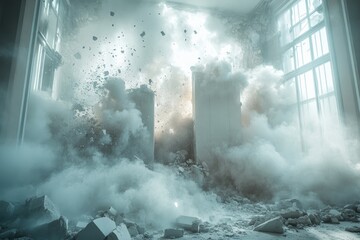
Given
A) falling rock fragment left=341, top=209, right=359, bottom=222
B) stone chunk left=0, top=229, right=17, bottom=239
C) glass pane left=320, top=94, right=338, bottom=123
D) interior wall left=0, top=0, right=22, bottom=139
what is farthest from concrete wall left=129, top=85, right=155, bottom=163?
glass pane left=320, top=94, right=338, bottom=123

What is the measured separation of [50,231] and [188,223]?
1944 mm

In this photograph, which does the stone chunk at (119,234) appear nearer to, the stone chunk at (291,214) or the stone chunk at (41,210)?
the stone chunk at (41,210)

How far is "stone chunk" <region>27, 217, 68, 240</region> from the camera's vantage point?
10.2 feet

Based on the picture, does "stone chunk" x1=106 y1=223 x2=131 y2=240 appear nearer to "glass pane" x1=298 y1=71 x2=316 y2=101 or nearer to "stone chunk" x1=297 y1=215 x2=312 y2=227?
"stone chunk" x1=297 y1=215 x2=312 y2=227

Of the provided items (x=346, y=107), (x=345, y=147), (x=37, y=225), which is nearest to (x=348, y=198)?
(x=345, y=147)

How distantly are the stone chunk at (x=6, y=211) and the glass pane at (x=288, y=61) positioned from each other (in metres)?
10.8

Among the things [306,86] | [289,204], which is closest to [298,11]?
[306,86]

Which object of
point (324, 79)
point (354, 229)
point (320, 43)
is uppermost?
point (320, 43)

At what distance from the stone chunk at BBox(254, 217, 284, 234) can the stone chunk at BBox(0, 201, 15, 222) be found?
3642 mm

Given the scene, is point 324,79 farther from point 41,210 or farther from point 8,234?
point 8,234

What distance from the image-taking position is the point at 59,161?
6230 mm

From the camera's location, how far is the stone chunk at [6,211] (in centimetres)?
346

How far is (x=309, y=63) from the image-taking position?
382 inches

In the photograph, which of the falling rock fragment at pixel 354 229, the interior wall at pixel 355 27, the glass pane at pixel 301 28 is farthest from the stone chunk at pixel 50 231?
the glass pane at pixel 301 28
